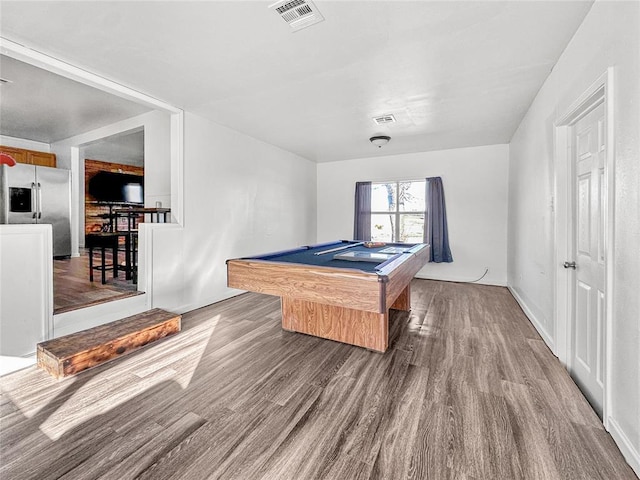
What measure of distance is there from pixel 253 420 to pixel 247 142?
13.1 ft

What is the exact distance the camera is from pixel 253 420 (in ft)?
5.37

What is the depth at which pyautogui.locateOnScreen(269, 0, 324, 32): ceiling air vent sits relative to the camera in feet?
5.71

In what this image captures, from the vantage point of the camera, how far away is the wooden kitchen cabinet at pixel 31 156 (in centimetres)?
541

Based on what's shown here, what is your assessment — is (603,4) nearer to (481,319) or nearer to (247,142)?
(481,319)

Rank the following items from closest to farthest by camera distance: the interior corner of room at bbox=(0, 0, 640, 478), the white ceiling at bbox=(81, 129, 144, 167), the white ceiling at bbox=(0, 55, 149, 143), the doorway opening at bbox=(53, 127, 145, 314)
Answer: the interior corner of room at bbox=(0, 0, 640, 478) < the white ceiling at bbox=(0, 55, 149, 143) < the doorway opening at bbox=(53, 127, 145, 314) < the white ceiling at bbox=(81, 129, 144, 167)

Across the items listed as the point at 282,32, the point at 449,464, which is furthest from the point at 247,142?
the point at 449,464

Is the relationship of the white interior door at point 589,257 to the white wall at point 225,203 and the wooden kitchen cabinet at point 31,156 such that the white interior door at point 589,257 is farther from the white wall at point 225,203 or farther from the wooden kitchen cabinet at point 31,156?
the wooden kitchen cabinet at point 31,156

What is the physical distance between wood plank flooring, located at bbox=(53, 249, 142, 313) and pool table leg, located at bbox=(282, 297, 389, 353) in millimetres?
1828

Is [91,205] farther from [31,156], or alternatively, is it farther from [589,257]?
[589,257]

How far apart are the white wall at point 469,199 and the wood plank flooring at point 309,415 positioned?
2689 millimetres

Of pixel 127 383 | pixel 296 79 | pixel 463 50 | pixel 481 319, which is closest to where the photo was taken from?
pixel 127 383

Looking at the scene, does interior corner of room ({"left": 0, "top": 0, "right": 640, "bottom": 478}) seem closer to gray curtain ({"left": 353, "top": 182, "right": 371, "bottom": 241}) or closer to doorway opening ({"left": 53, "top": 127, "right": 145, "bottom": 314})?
doorway opening ({"left": 53, "top": 127, "right": 145, "bottom": 314})

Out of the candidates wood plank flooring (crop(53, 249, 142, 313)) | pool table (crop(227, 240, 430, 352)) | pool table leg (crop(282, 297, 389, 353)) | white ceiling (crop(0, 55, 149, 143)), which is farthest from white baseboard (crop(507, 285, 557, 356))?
white ceiling (crop(0, 55, 149, 143))

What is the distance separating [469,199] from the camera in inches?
204
